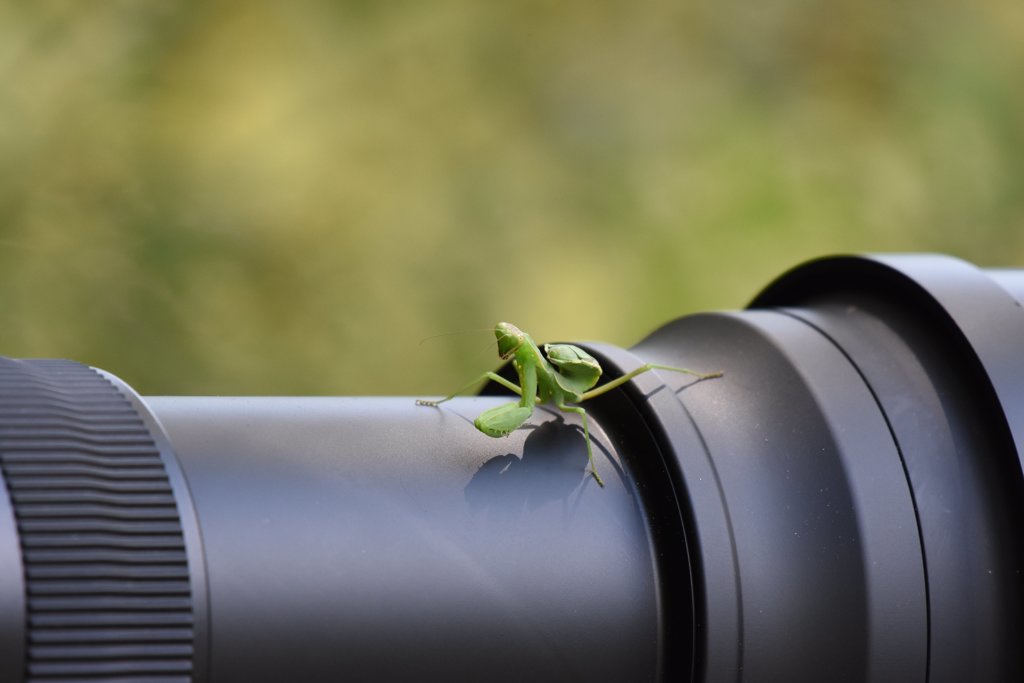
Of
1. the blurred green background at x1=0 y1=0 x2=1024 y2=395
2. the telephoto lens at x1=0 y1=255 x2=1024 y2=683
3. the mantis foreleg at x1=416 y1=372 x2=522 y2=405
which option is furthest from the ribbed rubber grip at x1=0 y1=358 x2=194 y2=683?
the blurred green background at x1=0 y1=0 x2=1024 y2=395

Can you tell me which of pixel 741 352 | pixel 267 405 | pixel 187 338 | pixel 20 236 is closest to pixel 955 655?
pixel 741 352

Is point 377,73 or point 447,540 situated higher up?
point 377,73

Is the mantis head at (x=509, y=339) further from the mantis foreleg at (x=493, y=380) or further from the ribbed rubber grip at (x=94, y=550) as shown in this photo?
the ribbed rubber grip at (x=94, y=550)

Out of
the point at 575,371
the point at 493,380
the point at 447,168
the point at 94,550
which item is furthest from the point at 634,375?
the point at 447,168

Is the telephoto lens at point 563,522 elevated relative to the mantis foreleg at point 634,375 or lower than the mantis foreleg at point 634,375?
lower

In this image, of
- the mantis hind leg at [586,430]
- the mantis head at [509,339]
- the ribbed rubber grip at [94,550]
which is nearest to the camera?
the ribbed rubber grip at [94,550]

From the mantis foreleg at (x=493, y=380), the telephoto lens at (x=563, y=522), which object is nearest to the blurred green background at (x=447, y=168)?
the mantis foreleg at (x=493, y=380)

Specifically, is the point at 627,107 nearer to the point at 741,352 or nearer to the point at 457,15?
the point at 457,15

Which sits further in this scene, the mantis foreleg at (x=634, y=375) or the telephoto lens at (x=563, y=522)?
the mantis foreleg at (x=634, y=375)
